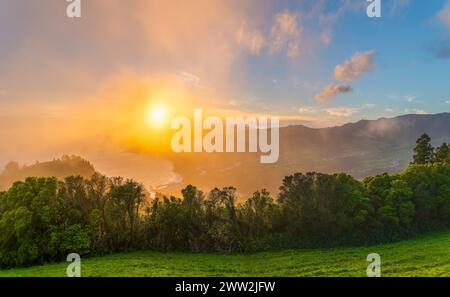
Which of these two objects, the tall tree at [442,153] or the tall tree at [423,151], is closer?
the tall tree at [442,153]

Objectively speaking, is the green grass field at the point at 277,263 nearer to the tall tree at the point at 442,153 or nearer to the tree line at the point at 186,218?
the tree line at the point at 186,218

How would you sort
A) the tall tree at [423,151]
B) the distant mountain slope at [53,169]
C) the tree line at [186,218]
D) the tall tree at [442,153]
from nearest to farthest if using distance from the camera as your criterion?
the tree line at [186,218] < the distant mountain slope at [53,169] < the tall tree at [442,153] < the tall tree at [423,151]

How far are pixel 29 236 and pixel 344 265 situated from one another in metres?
11.4

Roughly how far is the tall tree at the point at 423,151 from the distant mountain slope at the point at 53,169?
78.2 feet

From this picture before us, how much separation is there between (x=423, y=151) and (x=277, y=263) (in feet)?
68.5

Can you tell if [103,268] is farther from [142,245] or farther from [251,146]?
[251,146]

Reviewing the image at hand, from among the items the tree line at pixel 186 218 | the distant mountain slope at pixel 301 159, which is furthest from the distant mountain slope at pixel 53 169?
the distant mountain slope at pixel 301 159

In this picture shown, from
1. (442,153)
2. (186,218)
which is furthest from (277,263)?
(442,153)

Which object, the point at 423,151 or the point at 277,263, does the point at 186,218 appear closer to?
the point at 277,263

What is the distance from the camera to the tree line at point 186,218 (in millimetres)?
13130

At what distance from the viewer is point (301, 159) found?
1886 cm

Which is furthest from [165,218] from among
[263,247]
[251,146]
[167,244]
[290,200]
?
[251,146]

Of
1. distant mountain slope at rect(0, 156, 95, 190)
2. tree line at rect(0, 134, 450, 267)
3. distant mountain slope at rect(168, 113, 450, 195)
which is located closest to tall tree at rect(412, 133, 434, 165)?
distant mountain slope at rect(168, 113, 450, 195)

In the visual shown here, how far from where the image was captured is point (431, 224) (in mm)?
17094
